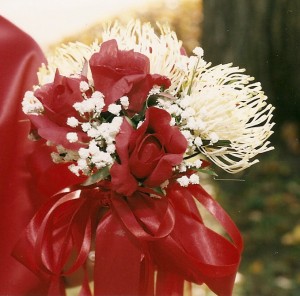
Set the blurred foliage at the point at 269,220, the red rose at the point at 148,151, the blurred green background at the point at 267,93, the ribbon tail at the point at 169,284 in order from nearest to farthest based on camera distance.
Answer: the red rose at the point at 148,151
the ribbon tail at the point at 169,284
the blurred foliage at the point at 269,220
the blurred green background at the point at 267,93

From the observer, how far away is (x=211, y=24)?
3400 millimetres

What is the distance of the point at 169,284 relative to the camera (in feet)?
3.93

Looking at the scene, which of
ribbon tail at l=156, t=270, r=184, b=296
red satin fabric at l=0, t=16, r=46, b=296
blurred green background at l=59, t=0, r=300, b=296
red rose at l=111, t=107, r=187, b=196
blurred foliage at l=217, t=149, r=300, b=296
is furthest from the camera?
blurred green background at l=59, t=0, r=300, b=296

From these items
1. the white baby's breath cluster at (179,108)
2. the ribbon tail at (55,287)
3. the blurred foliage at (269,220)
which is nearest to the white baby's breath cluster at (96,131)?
the white baby's breath cluster at (179,108)

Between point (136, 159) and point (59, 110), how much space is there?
0.17 metres

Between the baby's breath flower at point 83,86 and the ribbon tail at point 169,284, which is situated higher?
the baby's breath flower at point 83,86

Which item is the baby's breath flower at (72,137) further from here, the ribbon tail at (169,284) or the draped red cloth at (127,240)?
the ribbon tail at (169,284)

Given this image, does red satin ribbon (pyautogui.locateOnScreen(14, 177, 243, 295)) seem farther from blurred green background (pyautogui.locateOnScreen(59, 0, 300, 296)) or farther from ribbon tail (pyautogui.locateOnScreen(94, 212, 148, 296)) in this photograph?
blurred green background (pyautogui.locateOnScreen(59, 0, 300, 296))

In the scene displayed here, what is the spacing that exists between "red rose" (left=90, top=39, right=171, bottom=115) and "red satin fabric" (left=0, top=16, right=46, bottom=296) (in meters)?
0.38

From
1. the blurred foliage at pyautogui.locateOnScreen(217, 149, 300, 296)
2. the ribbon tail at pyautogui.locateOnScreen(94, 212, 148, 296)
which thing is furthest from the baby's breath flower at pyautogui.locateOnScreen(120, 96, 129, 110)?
the blurred foliage at pyautogui.locateOnScreen(217, 149, 300, 296)

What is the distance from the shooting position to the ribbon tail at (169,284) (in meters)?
1.20

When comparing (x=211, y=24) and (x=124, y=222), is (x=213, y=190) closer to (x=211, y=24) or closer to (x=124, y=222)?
(x=211, y=24)

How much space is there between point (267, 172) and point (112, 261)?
252 centimetres

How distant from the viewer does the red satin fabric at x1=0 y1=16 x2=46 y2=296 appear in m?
1.45
